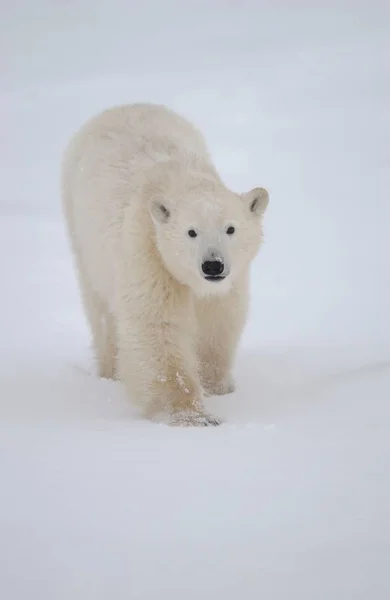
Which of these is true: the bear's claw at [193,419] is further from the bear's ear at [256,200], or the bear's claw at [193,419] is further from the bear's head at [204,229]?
the bear's ear at [256,200]

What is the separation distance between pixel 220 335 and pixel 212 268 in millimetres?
938

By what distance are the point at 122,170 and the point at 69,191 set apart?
0.94 m

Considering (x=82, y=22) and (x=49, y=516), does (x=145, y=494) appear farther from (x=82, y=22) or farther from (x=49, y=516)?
(x=82, y=22)

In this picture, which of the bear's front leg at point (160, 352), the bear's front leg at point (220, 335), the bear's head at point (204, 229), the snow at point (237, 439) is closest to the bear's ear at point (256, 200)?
the bear's head at point (204, 229)

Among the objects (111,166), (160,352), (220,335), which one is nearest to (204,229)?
(160,352)

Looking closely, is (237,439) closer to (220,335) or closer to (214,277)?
(214,277)

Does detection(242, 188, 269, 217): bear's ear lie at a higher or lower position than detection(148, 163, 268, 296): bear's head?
higher

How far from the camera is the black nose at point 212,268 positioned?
155 inches

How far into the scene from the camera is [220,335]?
15.8 feet

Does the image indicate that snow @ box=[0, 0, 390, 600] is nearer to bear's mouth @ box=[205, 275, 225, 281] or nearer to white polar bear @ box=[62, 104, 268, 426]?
white polar bear @ box=[62, 104, 268, 426]

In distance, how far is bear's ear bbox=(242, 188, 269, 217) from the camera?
4461 mm

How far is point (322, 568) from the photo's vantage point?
208 centimetres

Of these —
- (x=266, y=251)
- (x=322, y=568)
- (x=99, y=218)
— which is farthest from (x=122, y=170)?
(x=266, y=251)

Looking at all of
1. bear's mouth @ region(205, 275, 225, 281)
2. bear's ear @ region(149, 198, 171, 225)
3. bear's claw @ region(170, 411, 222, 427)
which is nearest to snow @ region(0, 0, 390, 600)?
bear's claw @ region(170, 411, 222, 427)
